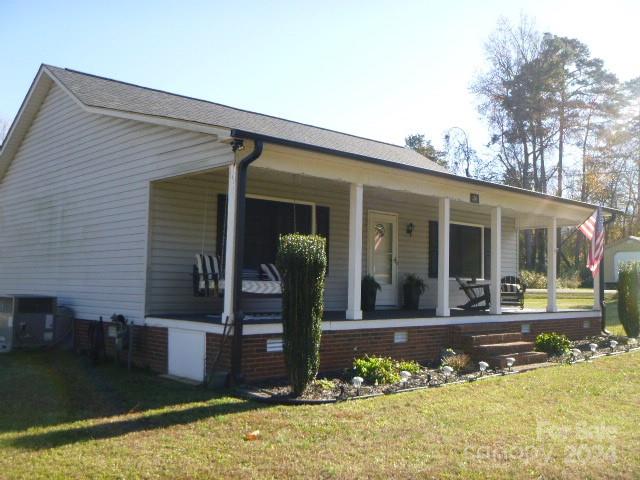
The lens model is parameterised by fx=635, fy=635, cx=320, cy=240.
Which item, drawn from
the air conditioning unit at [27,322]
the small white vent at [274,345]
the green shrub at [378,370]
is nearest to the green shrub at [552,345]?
A: the green shrub at [378,370]

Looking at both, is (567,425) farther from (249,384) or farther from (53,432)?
(53,432)

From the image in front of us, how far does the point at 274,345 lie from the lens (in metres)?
8.08

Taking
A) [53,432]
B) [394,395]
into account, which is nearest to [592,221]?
[394,395]

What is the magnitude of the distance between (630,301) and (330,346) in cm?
846

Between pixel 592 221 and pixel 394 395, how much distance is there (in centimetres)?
771

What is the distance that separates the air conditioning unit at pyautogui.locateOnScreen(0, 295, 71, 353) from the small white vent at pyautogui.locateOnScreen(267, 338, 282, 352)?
4.88 metres

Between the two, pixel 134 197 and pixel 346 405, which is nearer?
pixel 346 405

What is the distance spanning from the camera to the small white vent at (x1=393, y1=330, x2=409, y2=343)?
31.4 ft

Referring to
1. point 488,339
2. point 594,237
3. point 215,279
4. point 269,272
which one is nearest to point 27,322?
point 215,279

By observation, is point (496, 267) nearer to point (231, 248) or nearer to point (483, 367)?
point (483, 367)

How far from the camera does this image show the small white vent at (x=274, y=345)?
8031mm

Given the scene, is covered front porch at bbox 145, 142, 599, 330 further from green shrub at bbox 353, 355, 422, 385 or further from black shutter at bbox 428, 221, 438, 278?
green shrub at bbox 353, 355, 422, 385

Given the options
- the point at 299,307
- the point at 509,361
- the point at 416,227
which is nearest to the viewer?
the point at 299,307

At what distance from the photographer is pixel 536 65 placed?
36281mm
